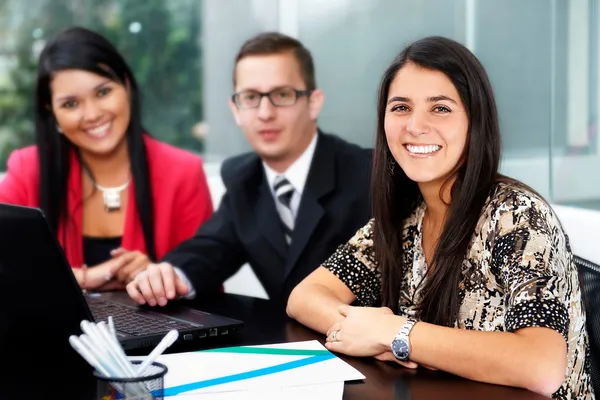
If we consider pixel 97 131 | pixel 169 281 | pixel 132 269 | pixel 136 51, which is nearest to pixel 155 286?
pixel 169 281

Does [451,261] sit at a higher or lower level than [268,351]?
higher

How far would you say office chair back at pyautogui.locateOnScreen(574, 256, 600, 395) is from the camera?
1.32 metres

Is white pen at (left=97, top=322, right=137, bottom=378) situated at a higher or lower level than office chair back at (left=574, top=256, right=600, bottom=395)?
higher

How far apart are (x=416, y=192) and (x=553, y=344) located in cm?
55

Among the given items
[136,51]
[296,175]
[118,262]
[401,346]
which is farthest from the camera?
[136,51]

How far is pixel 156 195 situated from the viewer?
8.06 ft

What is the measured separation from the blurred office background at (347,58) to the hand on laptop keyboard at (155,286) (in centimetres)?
108

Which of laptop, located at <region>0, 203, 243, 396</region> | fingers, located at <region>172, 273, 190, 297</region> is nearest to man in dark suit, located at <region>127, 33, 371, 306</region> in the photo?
fingers, located at <region>172, 273, 190, 297</region>

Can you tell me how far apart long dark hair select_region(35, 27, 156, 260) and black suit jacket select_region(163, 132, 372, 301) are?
35 cm

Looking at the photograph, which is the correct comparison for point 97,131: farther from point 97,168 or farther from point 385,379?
point 385,379

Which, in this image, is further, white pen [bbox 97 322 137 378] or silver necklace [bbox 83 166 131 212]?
silver necklace [bbox 83 166 131 212]

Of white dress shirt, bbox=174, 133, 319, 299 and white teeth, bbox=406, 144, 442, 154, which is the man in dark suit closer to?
white dress shirt, bbox=174, 133, 319, 299

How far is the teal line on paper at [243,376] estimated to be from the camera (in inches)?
40.2

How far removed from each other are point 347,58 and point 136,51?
105 centimetres
